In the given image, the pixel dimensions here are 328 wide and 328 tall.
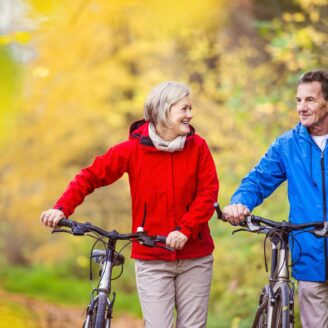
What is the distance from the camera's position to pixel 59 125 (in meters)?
15.8

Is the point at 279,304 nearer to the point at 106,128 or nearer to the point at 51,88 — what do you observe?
the point at 51,88

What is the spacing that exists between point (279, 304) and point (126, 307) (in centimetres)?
811

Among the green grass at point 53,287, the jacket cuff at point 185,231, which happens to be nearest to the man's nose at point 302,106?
the jacket cuff at point 185,231

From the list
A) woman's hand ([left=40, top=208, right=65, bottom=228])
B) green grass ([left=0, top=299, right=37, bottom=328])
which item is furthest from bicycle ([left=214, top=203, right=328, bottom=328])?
green grass ([left=0, top=299, right=37, bottom=328])

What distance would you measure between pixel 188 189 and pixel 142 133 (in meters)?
0.40

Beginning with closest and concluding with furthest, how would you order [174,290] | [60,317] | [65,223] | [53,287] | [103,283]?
[103,283]
[65,223]
[174,290]
[60,317]
[53,287]

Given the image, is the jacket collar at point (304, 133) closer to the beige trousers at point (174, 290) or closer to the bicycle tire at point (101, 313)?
the beige trousers at point (174, 290)

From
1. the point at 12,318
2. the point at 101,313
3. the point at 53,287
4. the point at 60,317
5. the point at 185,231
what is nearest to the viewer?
the point at 12,318

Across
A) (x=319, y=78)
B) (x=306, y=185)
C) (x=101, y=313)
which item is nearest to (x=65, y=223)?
(x=101, y=313)

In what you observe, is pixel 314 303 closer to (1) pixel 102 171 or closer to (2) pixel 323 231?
(2) pixel 323 231

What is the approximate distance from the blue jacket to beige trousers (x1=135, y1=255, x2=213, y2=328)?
0.45 metres

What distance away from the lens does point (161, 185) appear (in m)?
4.30

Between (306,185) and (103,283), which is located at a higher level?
(306,185)

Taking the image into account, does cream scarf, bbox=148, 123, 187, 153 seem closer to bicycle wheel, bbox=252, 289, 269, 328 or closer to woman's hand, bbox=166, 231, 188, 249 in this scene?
woman's hand, bbox=166, 231, 188, 249
